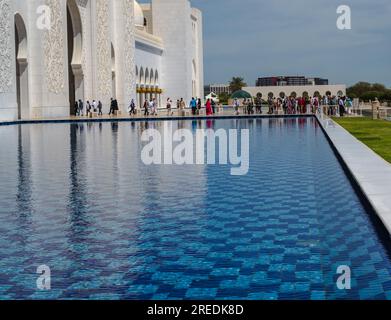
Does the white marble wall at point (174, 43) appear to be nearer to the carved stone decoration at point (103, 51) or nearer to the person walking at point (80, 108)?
the carved stone decoration at point (103, 51)

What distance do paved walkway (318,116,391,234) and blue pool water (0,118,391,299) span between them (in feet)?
0.44

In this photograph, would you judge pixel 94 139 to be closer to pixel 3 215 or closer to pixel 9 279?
pixel 3 215

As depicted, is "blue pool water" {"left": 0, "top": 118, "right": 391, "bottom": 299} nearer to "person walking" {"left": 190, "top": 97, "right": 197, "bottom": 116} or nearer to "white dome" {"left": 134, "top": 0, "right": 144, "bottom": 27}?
"person walking" {"left": 190, "top": 97, "right": 197, "bottom": 116}

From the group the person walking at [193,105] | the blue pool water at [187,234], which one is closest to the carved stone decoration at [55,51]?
the person walking at [193,105]

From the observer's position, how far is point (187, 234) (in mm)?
4422

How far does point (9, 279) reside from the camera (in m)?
3.43

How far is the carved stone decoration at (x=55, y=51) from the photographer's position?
905 inches

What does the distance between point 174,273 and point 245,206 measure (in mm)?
2043

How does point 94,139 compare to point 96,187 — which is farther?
point 94,139

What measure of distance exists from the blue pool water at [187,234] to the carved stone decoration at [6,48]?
13.0m

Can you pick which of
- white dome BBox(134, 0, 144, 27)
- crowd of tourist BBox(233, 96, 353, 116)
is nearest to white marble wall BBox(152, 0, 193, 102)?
white dome BBox(134, 0, 144, 27)

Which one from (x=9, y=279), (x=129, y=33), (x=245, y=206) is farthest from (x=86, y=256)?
(x=129, y=33)

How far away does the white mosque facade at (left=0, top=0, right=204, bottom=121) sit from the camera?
69.5 feet

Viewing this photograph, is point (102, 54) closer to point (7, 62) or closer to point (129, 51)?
point (129, 51)
